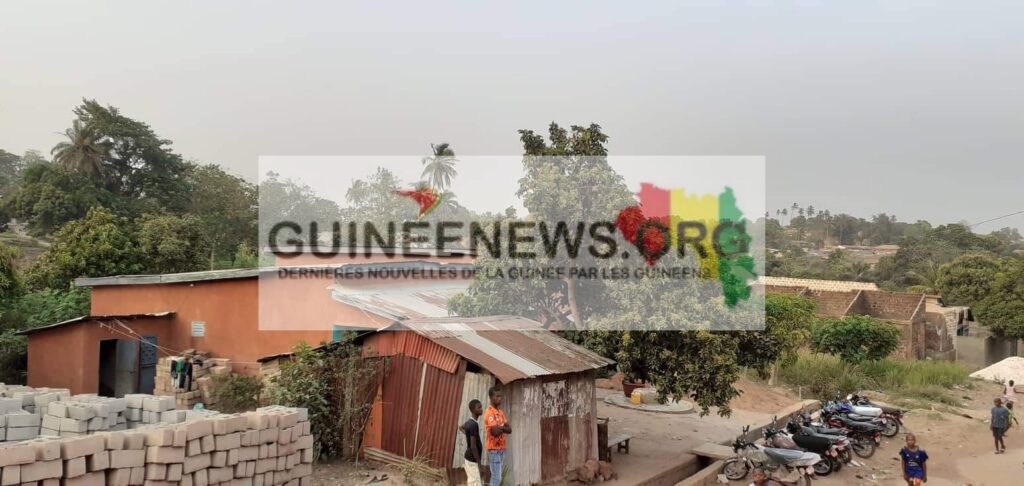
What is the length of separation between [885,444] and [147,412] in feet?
46.6

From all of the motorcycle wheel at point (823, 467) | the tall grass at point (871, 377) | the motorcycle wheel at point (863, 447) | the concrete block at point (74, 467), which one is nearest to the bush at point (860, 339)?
the tall grass at point (871, 377)

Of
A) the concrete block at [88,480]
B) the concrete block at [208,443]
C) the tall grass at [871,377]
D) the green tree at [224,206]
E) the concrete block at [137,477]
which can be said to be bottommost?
the tall grass at [871,377]

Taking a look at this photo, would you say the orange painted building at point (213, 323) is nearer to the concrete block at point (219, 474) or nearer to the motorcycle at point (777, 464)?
the concrete block at point (219, 474)

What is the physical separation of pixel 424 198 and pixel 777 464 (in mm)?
39495

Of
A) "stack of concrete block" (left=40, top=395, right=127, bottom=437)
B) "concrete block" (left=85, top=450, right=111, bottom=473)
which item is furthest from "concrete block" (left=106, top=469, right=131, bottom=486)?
"stack of concrete block" (left=40, top=395, right=127, bottom=437)

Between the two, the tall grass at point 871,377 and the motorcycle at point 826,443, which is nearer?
the motorcycle at point 826,443

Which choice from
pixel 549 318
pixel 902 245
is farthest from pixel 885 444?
pixel 902 245

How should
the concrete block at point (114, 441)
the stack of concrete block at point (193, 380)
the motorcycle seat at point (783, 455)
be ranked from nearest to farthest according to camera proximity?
the concrete block at point (114, 441) < the motorcycle seat at point (783, 455) < the stack of concrete block at point (193, 380)

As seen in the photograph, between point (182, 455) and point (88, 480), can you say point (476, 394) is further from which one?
point (88, 480)

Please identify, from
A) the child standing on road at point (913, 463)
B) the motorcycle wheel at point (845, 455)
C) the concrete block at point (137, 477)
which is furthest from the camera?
the motorcycle wheel at point (845, 455)

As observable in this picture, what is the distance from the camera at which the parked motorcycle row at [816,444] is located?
10805 millimetres

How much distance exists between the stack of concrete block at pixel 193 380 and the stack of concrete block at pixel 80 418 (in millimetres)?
3739

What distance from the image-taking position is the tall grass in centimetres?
1956

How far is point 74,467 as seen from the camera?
20.5ft
